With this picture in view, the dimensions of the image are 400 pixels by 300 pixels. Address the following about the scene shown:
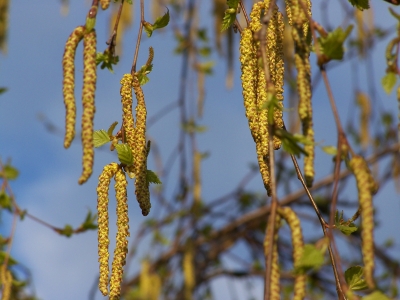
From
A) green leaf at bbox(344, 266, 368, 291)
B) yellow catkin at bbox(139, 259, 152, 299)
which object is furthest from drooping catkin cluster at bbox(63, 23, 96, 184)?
yellow catkin at bbox(139, 259, 152, 299)

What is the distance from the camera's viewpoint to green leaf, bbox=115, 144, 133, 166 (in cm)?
111

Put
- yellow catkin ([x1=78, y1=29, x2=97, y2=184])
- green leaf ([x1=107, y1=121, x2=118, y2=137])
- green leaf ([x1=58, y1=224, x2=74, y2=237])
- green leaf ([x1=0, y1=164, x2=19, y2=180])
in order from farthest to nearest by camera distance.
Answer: green leaf ([x1=0, y1=164, x2=19, y2=180]) → green leaf ([x1=58, y1=224, x2=74, y2=237]) → green leaf ([x1=107, y1=121, x2=118, y2=137]) → yellow catkin ([x1=78, y1=29, x2=97, y2=184])

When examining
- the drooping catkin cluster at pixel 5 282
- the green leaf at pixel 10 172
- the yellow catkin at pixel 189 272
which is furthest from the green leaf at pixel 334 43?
the yellow catkin at pixel 189 272

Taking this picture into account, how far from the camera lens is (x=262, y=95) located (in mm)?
1070

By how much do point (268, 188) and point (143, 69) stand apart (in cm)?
36

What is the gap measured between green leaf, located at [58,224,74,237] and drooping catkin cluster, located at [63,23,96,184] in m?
1.32

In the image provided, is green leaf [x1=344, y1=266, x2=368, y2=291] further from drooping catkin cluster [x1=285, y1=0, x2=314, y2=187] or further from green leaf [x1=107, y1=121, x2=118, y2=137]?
green leaf [x1=107, y1=121, x2=118, y2=137]

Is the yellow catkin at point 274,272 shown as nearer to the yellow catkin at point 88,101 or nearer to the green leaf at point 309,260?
the green leaf at point 309,260

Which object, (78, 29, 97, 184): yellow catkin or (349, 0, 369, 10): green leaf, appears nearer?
(78, 29, 97, 184): yellow catkin

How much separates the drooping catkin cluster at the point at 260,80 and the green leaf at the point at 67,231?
126cm

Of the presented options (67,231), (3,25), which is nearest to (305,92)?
(67,231)

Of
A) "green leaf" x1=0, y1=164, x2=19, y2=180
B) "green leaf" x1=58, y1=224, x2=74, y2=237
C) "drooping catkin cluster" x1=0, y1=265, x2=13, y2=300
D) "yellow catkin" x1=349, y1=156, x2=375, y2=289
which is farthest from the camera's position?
"green leaf" x1=0, y1=164, x2=19, y2=180

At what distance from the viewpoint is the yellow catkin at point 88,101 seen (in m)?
0.85

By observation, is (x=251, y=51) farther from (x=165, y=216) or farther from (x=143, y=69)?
(x=165, y=216)
